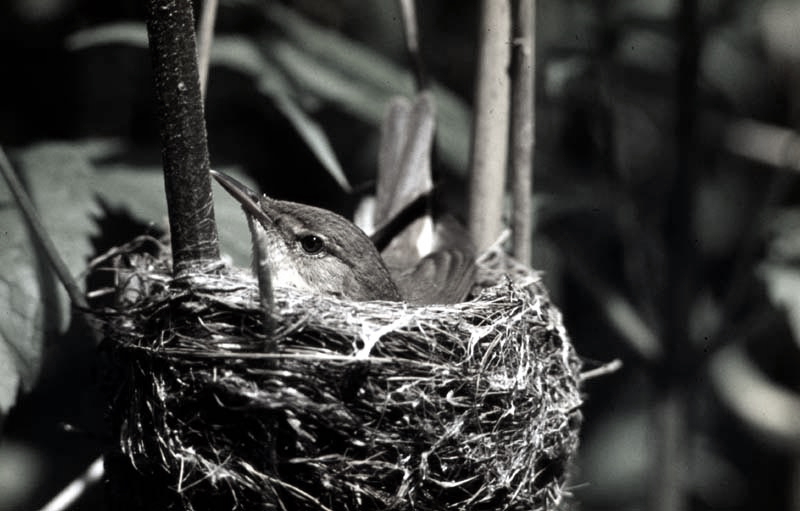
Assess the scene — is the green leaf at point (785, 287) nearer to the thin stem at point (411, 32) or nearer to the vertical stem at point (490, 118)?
the vertical stem at point (490, 118)

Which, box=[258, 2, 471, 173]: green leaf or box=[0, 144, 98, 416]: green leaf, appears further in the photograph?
box=[258, 2, 471, 173]: green leaf

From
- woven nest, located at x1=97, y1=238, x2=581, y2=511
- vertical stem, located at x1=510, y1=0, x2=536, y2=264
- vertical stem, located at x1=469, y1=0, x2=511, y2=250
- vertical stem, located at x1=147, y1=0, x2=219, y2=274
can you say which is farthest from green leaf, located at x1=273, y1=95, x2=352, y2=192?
vertical stem, located at x1=147, y1=0, x2=219, y2=274

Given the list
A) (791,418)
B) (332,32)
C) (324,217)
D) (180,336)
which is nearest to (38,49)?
(332,32)

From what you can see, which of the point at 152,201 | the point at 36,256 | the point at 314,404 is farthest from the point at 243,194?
the point at 314,404

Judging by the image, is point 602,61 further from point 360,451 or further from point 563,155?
point 360,451

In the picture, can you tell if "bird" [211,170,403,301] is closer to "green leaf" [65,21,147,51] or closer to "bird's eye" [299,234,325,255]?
"bird's eye" [299,234,325,255]

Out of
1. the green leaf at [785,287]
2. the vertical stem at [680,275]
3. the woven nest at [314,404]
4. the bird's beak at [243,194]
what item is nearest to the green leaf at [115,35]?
the bird's beak at [243,194]

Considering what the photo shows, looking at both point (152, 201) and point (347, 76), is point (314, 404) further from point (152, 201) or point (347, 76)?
point (347, 76)
